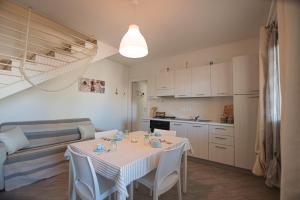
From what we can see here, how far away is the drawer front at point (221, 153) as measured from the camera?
2.80m

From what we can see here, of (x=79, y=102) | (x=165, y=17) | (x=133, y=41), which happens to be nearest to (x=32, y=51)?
(x=79, y=102)

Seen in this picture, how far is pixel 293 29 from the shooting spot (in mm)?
1057

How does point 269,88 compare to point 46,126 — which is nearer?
point 269,88

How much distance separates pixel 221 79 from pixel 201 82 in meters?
0.42

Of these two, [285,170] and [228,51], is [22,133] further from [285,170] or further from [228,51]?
[228,51]

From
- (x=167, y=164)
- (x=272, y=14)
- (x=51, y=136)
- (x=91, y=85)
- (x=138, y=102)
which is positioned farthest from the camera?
(x=138, y=102)

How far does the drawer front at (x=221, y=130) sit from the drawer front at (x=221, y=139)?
0.19ft

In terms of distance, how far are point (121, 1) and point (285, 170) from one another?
242cm

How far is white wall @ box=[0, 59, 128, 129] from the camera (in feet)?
9.34

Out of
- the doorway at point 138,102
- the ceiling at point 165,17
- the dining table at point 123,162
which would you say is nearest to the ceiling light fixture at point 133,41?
the ceiling at point 165,17

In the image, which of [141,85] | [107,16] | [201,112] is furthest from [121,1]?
[141,85]

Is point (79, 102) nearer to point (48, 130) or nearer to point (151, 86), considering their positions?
point (48, 130)

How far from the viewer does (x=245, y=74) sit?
2697 mm

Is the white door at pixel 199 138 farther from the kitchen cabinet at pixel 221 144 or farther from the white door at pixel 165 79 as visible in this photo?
the white door at pixel 165 79
